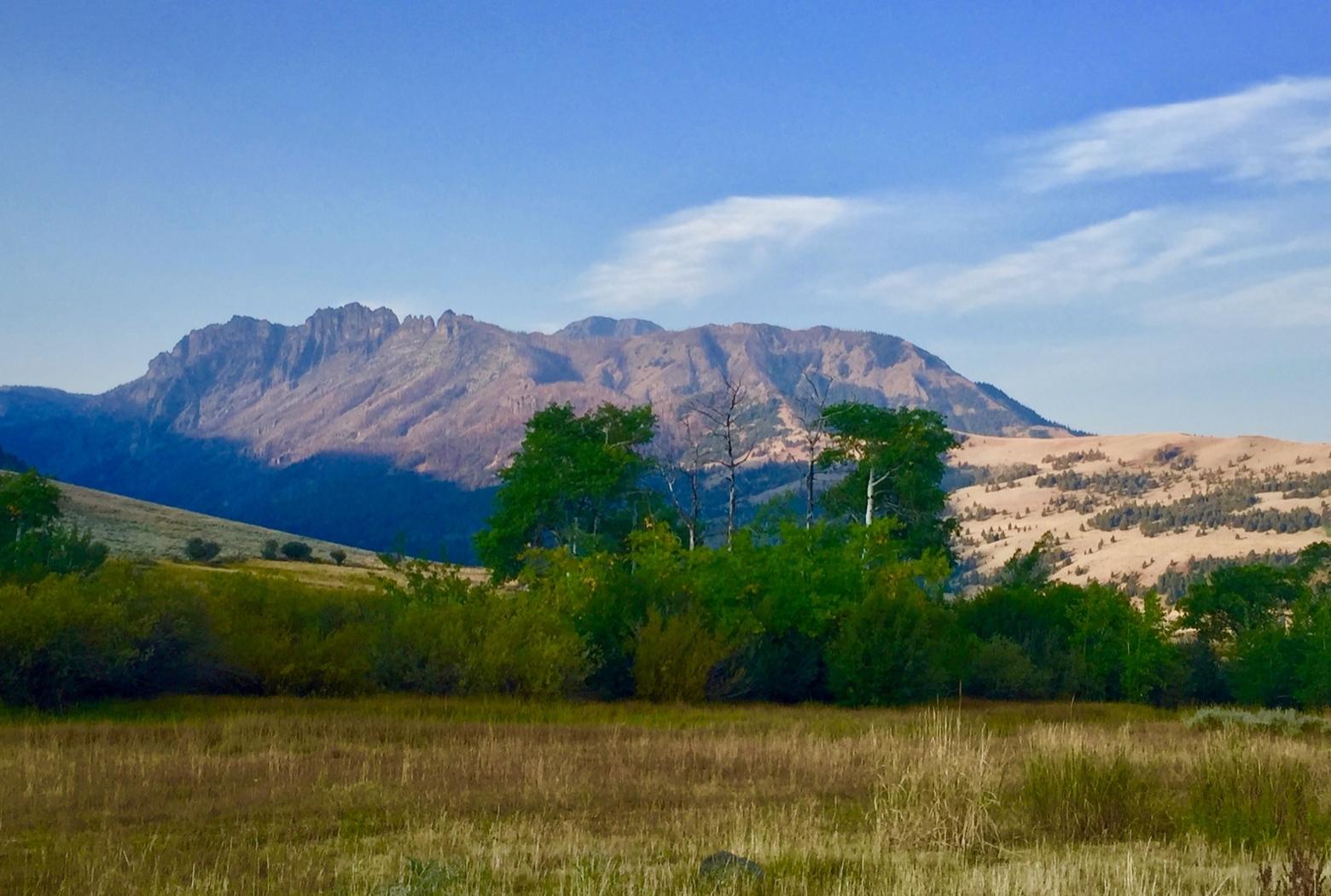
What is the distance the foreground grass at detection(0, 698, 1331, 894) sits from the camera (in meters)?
8.48

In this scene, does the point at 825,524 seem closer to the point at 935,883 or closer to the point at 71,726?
the point at 71,726

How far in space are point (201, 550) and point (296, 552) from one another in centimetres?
1202

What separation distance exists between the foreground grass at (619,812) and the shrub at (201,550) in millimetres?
68729

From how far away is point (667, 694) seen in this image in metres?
26.5

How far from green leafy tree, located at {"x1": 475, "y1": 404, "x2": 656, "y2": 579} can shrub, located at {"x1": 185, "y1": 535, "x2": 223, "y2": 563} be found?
1485 inches

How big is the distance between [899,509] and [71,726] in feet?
123

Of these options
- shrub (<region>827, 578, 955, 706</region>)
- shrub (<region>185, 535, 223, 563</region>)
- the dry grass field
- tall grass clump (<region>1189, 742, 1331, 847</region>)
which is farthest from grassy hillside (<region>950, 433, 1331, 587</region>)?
tall grass clump (<region>1189, 742, 1331, 847</region>)

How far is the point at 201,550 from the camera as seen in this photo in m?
82.6

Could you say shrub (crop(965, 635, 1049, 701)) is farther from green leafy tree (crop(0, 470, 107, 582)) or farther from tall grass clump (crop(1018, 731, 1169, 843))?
green leafy tree (crop(0, 470, 107, 582))

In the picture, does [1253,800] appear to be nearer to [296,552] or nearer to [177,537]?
[296,552]

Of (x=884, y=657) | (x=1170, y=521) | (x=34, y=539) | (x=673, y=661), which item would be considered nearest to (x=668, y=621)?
(x=673, y=661)

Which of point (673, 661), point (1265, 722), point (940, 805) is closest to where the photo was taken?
point (940, 805)

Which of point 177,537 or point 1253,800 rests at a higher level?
point 1253,800

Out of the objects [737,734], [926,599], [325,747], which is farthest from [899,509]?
[325,747]
